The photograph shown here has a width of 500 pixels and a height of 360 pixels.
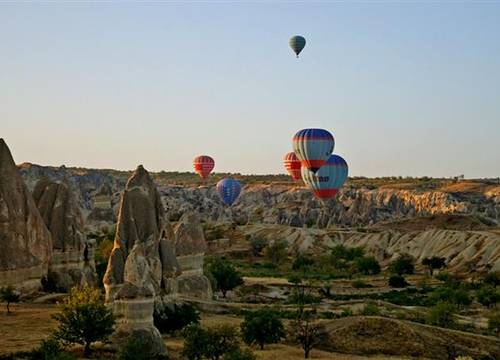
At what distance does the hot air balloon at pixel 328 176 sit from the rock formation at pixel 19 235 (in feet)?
155

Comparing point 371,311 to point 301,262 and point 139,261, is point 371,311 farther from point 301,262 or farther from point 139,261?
point 301,262

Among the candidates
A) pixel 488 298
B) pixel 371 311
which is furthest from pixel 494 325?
pixel 488 298

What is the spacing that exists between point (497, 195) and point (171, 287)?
3961 inches

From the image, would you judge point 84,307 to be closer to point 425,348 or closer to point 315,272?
point 425,348

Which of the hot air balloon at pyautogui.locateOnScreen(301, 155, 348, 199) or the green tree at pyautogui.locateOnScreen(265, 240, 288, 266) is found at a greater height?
the hot air balloon at pyautogui.locateOnScreen(301, 155, 348, 199)

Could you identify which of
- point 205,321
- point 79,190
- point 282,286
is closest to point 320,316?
point 205,321

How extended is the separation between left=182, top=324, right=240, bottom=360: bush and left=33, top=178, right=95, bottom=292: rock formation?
14426mm

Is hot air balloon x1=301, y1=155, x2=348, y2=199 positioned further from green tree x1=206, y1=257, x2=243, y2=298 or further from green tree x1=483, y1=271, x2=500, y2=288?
green tree x1=206, y1=257, x2=243, y2=298

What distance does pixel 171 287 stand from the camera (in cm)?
2919

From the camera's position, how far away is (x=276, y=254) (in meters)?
71.6

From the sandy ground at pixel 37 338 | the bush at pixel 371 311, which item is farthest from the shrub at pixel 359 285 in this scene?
the sandy ground at pixel 37 338

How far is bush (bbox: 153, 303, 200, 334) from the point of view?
26.5 m

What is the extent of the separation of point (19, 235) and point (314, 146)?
1672 inches

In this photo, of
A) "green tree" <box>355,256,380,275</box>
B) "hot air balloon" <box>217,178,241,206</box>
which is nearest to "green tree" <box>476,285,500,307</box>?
"green tree" <box>355,256,380,275</box>
